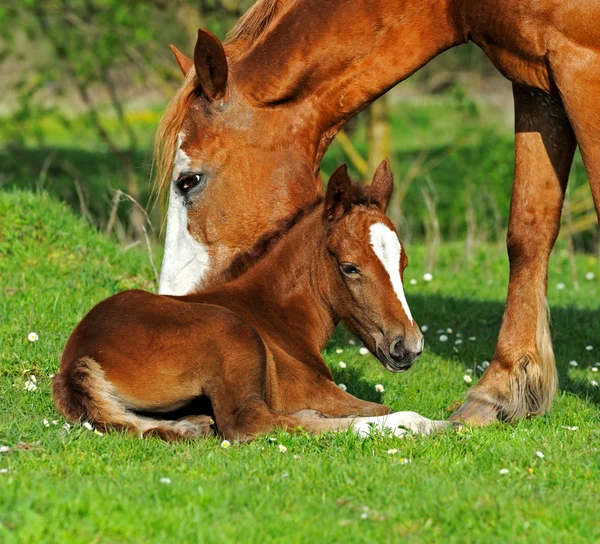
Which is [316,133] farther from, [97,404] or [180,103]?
[97,404]

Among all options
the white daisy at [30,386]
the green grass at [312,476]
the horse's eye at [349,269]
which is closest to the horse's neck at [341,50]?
the horse's eye at [349,269]

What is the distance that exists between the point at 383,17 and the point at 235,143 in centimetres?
114

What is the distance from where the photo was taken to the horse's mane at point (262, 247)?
5133 millimetres

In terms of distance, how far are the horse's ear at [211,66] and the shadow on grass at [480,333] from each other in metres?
1.85

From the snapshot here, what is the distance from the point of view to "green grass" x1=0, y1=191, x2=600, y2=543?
10.3ft

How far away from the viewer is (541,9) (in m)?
4.75

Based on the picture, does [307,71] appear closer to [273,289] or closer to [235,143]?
[235,143]

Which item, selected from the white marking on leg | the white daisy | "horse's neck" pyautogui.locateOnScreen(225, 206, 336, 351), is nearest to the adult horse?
"horse's neck" pyautogui.locateOnScreen(225, 206, 336, 351)

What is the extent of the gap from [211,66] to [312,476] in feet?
8.13

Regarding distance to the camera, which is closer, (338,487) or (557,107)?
A: (338,487)

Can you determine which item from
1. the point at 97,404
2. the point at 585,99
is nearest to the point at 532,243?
the point at 585,99

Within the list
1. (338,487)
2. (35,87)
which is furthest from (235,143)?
(35,87)

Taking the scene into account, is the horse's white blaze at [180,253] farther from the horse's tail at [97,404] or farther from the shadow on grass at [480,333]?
the shadow on grass at [480,333]

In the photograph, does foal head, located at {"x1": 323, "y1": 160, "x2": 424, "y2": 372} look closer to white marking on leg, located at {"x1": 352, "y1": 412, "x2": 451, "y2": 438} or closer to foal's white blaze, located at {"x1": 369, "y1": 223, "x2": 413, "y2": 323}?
foal's white blaze, located at {"x1": 369, "y1": 223, "x2": 413, "y2": 323}
